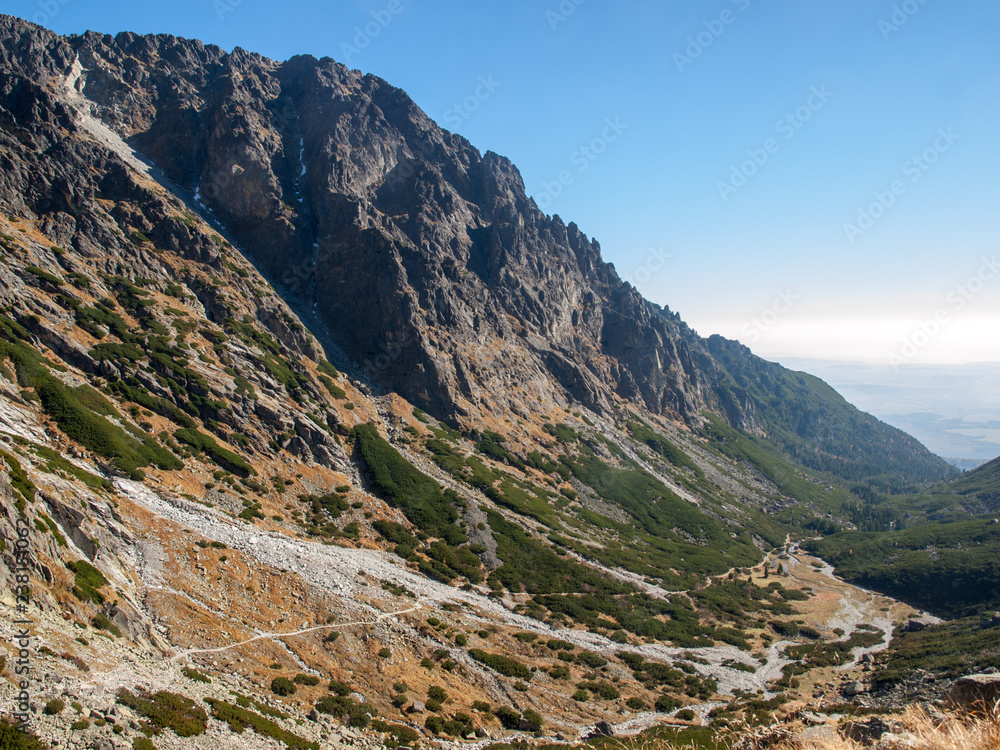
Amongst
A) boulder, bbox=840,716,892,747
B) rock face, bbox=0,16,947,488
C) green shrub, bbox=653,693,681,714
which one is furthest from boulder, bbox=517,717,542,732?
rock face, bbox=0,16,947,488

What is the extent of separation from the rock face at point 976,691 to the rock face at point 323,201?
304 ft

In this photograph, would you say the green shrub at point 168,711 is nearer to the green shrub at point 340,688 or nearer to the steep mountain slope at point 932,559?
the green shrub at point 340,688

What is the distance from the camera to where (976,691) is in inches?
517

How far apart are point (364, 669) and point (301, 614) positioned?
725 centimetres

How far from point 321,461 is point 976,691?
226 feet

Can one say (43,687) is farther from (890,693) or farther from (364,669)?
(890,693)

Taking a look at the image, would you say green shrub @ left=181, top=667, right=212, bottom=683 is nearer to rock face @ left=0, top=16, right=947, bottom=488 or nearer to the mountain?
the mountain

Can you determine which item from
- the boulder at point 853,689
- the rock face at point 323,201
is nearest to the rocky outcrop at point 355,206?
the rock face at point 323,201

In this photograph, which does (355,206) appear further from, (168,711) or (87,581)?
(168,711)

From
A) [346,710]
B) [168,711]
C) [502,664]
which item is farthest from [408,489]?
[168,711]

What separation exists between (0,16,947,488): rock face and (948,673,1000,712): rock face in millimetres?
92743

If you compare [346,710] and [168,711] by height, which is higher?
[168,711]

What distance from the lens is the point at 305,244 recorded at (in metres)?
Answer: 117

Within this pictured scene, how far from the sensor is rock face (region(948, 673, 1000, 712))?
40.9 ft
